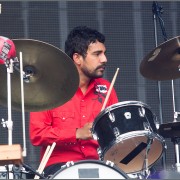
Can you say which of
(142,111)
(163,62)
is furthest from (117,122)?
(163,62)

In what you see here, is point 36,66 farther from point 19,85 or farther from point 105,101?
point 105,101

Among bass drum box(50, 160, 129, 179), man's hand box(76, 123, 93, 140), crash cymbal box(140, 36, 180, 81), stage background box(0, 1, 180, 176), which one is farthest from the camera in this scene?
stage background box(0, 1, 180, 176)

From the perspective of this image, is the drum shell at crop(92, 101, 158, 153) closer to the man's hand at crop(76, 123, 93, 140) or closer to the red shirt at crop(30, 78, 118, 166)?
the man's hand at crop(76, 123, 93, 140)

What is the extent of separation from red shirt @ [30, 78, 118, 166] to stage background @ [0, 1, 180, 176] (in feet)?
4.27

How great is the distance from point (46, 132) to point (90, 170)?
1.07 metres

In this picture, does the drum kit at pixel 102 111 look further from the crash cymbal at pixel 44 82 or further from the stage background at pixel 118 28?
the stage background at pixel 118 28

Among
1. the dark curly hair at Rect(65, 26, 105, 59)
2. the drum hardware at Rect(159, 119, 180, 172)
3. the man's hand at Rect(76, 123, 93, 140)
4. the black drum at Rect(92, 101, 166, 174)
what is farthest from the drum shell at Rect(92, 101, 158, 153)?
the dark curly hair at Rect(65, 26, 105, 59)

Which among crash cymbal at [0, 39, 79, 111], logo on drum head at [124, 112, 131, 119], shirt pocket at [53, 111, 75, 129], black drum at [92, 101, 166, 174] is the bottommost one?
black drum at [92, 101, 166, 174]

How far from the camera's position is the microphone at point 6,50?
6.11 metres

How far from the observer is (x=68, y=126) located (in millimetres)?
7117

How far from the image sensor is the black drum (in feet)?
21.4

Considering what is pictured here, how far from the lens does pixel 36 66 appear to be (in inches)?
260

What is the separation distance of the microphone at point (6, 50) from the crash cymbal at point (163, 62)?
4.65 ft

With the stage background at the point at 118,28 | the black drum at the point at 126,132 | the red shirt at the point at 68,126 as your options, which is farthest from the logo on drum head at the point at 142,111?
the stage background at the point at 118,28
